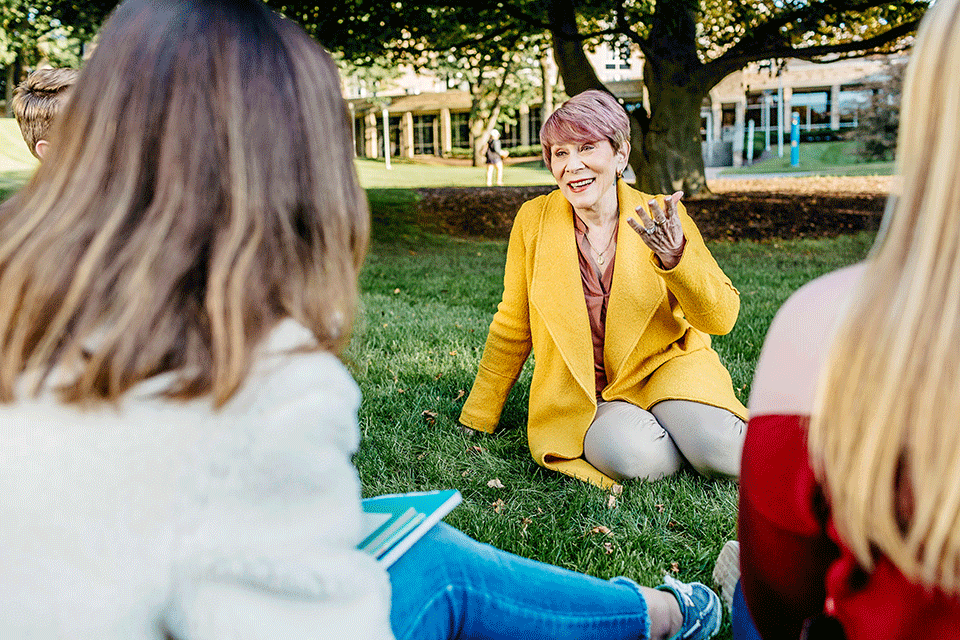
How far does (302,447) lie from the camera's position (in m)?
1.15

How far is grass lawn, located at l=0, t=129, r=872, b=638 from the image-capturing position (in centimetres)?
300

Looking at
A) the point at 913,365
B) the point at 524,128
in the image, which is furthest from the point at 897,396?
the point at 524,128

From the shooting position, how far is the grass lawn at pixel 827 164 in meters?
24.2

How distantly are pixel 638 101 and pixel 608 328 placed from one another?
35854mm

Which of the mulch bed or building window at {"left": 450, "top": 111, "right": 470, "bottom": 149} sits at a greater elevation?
building window at {"left": 450, "top": 111, "right": 470, "bottom": 149}

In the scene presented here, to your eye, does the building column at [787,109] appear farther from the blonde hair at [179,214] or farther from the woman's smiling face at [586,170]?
the blonde hair at [179,214]

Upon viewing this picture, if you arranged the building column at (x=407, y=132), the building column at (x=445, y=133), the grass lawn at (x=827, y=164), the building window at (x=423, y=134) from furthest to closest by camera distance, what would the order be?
the building window at (x=423, y=134) → the building column at (x=407, y=132) → the building column at (x=445, y=133) → the grass lawn at (x=827, y=164)

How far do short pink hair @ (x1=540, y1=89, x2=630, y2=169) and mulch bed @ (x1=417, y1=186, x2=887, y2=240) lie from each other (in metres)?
9.06

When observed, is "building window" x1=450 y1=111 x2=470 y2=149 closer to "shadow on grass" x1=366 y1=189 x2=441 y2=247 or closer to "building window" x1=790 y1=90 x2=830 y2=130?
"building window" x1=790 y1=90 x2=830 y2=130

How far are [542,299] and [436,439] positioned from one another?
91 centimetres

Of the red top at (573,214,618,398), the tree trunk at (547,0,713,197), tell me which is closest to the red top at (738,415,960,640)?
the red top at (573,214,618,398)

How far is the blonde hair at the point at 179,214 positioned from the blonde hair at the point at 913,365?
75cm

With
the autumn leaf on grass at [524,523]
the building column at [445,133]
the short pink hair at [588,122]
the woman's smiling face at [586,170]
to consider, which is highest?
the building column at [445,133]

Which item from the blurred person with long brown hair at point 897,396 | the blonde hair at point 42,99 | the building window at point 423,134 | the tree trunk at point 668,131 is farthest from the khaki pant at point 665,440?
the building window at point 423,134
